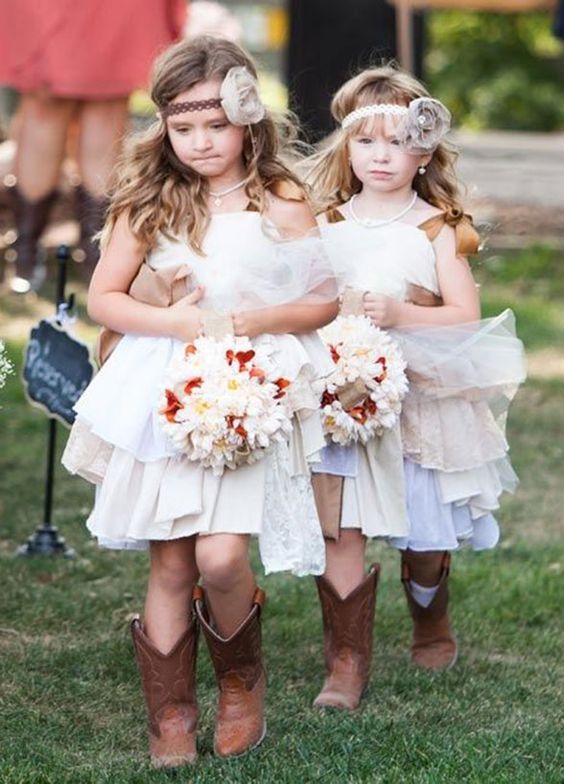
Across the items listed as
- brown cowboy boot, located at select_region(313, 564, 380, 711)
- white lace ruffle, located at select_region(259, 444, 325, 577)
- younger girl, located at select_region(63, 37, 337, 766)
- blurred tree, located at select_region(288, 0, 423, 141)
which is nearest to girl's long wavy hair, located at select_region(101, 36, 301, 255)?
younger girl, located at select_region(63, 37, 337, 766)

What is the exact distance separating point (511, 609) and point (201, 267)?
68.8 inches

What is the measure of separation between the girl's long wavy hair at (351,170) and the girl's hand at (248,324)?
74cm

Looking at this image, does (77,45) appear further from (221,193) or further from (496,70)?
(496,70)

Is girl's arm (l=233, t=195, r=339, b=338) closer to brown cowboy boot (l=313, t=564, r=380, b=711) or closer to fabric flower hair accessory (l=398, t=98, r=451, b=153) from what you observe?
fabric flower hair accessory (l=398, t=98, r=451, b=153)

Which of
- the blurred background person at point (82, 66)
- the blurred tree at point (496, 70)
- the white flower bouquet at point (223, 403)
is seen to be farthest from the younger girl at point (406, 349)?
the blurred tree at point (496, 70)

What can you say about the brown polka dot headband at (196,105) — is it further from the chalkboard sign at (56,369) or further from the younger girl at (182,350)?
the chalkboard sign at (56,369)

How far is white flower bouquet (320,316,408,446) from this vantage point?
423 cm

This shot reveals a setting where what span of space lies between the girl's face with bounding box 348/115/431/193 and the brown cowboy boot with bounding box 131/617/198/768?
3.89ft

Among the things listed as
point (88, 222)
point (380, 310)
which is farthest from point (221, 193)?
point (88, 222)

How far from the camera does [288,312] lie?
3.91 metres

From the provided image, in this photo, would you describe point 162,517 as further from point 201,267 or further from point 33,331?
point 33,331

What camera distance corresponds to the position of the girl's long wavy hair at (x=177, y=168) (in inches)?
155

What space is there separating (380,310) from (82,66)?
4.36 meters

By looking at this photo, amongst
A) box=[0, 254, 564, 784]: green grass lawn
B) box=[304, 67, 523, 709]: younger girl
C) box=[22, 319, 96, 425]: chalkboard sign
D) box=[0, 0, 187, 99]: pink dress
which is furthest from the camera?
box=[0, 0, 187, 99]: pink dress
